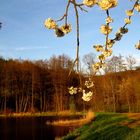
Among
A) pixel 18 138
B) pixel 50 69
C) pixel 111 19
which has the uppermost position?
pixel 50 69

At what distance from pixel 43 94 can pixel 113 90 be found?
15174 mm

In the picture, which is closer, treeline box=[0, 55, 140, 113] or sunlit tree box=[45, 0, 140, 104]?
sunlit tree box=[45, 0, 140, 104]

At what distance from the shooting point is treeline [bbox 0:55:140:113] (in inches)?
2159

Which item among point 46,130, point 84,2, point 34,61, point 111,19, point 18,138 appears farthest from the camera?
point 34,61

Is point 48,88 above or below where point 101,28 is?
above

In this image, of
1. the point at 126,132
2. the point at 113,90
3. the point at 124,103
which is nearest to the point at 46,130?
the point at 126,132

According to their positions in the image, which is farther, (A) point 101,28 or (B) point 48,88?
(B) point 48,88

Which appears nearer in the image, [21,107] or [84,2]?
[84,2]

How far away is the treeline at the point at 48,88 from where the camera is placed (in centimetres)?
5484

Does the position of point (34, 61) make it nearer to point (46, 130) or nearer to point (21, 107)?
point (21, 107)

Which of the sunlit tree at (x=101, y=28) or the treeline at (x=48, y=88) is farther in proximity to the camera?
the treeline at (x=48, y=88)

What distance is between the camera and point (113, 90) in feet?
175

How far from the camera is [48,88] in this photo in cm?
6319

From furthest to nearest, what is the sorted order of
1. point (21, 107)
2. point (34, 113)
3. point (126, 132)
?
point (21, 107) < point (34, 113) < point (126, 132)
